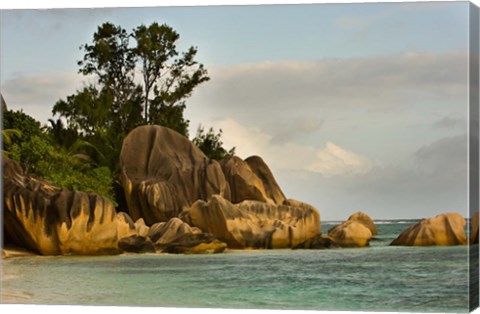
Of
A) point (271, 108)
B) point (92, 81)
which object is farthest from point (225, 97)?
point (92, 81)

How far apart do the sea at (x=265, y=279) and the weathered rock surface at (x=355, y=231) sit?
0.27 ft

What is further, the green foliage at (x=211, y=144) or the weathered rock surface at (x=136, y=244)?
the weathered rock surface at (x=136, y=244)

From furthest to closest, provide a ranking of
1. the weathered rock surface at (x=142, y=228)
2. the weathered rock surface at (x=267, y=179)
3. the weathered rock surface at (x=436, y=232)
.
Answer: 1. the weathered rock surface at (x=142, y=228)
2. the weathered rock surface at (x=267, y=179)
3. the weathered rock surface at (x=436, y=232)

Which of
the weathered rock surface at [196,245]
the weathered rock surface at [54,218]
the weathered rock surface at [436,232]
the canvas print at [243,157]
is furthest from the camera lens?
the weathered rock surface at [54,218]

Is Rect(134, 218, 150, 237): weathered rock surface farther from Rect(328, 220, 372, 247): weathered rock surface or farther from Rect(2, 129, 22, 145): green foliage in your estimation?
Rect(328, 220, 372, 247): weathered rock surface

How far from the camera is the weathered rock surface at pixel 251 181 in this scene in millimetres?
15809

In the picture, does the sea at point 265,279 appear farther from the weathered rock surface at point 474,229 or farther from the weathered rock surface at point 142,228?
the weathered rock surface at point 142,228

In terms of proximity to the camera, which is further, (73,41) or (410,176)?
(73,41)

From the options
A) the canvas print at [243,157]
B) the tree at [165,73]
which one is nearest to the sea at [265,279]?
the canvas print at [243,157]

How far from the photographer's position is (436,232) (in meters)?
15.1

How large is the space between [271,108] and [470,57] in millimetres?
2380

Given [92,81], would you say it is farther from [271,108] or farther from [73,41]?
[271,108]

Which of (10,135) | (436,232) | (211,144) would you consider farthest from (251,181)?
(10,135)

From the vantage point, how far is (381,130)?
15.3 m
